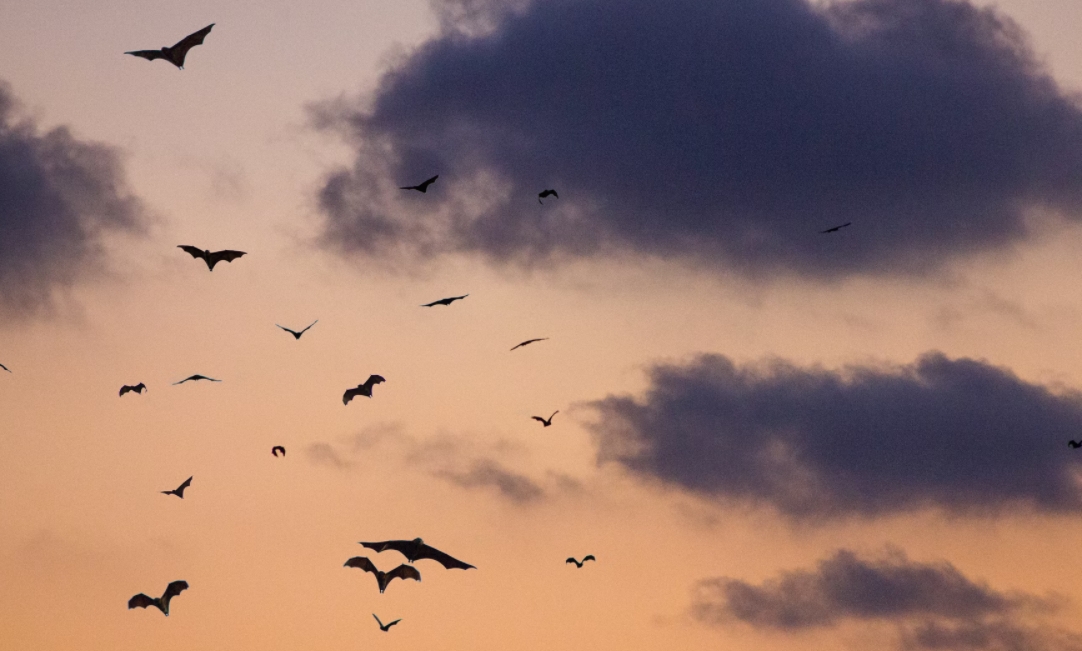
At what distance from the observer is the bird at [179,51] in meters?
45.2

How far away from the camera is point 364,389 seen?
62.0m

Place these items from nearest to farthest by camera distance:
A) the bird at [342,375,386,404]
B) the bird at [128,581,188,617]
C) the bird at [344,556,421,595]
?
the bird at [128,581,188,617], the bird at [344,556,421,595], the bird at [342,375,386,404]

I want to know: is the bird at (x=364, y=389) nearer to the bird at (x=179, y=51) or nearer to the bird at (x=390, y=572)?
the bird at (x=390, y=572)

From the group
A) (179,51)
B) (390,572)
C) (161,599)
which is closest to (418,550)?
(390,572)

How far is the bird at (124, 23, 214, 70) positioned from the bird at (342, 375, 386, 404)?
2026cm

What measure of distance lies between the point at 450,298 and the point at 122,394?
66.9ft

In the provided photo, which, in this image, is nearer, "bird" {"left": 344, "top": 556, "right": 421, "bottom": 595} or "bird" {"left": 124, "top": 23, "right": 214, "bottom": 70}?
"bird" {"left": 124, "top": 23, "right": 214, "bottom": 70}

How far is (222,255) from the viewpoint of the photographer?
5656 centimetres

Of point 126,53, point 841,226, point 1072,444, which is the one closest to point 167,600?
point 126,53

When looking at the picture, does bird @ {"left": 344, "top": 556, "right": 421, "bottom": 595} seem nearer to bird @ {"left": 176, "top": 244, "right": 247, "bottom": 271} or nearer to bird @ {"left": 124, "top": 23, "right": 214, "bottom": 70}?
bird @ {"left": 176, "top": 244, "right": 247, "bottom": 271}

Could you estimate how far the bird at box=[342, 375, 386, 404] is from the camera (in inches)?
2431

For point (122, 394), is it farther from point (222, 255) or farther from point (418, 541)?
point (418, 541)

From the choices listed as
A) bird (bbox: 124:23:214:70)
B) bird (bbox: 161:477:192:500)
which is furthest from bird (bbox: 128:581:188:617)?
bird (bbox: 124:23:214:70)

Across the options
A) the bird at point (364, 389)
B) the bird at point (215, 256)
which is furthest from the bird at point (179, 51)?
the bird at point (364, 389)
